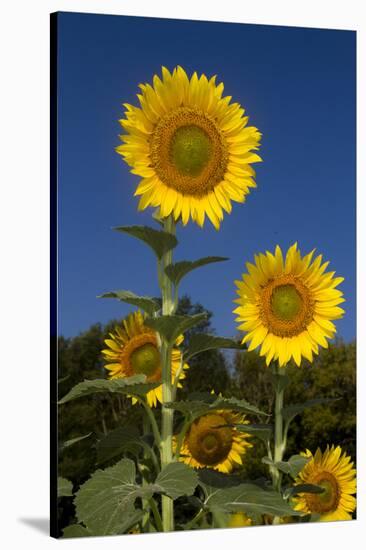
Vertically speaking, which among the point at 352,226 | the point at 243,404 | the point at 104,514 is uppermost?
→ the point at 352,226

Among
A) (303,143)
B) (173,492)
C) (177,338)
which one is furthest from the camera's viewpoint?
(303,143)

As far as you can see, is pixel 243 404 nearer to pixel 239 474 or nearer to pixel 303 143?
pixel 239 474

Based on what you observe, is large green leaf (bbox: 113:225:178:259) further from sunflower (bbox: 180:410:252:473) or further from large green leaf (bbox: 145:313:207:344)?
sunflower (bbox: 180:410:252:473)

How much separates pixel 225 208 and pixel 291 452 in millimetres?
1556

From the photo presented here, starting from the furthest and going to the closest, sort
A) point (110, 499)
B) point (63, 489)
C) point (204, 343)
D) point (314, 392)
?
1. point (314, 392)
2. point (204, 343)
3. point (63, 489)
4. point (110, 499)

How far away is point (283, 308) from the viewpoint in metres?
7.88

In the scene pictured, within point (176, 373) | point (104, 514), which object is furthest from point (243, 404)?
point (104, 514)

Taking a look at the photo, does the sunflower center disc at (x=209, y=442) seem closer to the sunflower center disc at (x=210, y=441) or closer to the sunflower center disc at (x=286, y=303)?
the sunflower center disc at (x=210, y=441)

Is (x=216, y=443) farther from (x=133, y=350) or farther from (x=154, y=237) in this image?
(x=154, y=237)

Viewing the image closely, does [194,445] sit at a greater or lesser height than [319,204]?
lesser

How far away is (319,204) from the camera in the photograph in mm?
8156

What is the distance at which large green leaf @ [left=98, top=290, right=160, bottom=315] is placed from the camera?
23.6 ft

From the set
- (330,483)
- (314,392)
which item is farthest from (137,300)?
(330,483)

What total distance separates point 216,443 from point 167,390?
677 mm
